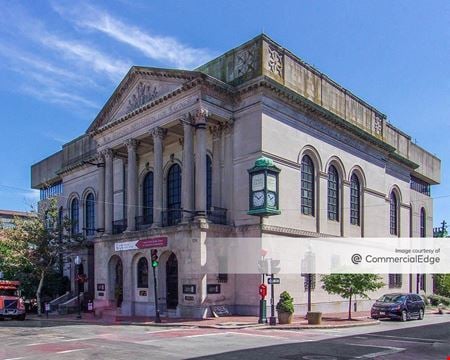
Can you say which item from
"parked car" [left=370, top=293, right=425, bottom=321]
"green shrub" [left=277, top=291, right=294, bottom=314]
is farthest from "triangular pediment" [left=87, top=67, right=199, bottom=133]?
"parked car" [left=370, top=293, right=425, bottom=321]

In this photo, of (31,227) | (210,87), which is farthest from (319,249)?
(31,227)

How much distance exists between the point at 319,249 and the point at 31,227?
21771 millimetres

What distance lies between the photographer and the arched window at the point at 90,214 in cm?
4778

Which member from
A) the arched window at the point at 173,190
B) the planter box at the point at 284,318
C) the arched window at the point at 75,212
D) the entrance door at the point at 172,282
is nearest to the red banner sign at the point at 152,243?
the entrance door at the point at 172,282

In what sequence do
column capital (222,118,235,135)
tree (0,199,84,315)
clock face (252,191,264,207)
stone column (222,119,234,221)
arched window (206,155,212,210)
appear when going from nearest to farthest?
clock face (252,191,264,207), stone column (222,119,234,221), column capital (222,118,235,135), arched window (206,155,212,210), tree (0,199,84,315)

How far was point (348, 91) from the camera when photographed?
39781mm

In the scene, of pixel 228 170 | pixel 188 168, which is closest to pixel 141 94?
pixel 188 168

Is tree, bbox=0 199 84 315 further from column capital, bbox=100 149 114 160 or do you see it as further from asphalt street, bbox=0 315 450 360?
asphalt street, bbox=0 315 450 360

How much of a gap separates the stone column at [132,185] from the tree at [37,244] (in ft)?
24.9

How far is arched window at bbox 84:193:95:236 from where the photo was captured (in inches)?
1881

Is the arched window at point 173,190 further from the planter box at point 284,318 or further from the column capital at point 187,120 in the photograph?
the planter box at point 284,318

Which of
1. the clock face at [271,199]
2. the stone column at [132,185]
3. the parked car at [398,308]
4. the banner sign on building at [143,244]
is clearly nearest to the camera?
the parked car at [398,308]

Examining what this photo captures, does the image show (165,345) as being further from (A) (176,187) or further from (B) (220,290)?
(A) (176,187)

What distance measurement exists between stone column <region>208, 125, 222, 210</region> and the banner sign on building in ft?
13.3
